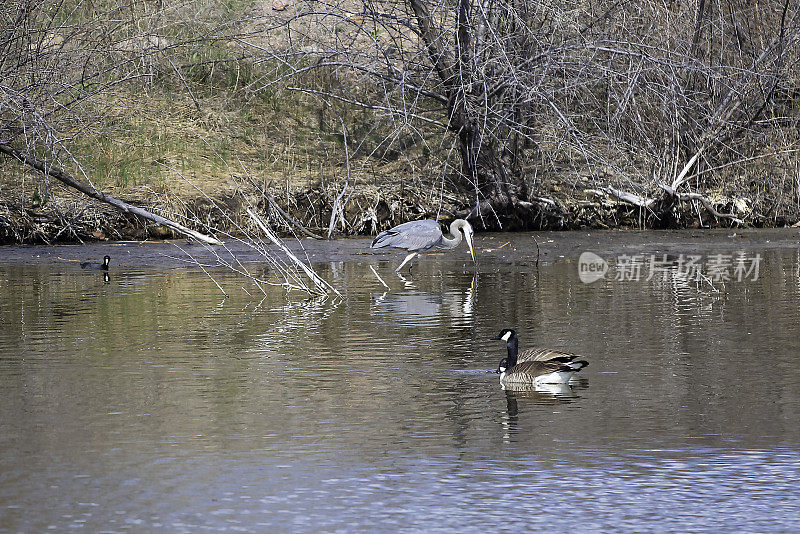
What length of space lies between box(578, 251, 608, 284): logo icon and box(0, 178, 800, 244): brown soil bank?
2.08 meters

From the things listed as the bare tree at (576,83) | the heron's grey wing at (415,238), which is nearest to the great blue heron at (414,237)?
the heron's grey wing at (415,238)

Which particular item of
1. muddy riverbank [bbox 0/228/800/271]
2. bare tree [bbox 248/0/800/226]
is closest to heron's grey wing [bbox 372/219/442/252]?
muddy riverbank [bbox 0/228/800/271]

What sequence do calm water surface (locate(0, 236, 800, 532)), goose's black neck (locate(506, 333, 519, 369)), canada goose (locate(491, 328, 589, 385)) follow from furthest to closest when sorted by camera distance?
goose's black neck (locate(506, 333, 519, 369))
canada goose (locate(491, 328, 589, 385))
calm water surface (locate(0, 236, 800, 532))

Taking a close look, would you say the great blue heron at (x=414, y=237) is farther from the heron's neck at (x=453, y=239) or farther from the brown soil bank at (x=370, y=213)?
the brown soil bank at (x=370, y=213)

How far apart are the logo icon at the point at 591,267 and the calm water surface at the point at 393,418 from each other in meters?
2.01

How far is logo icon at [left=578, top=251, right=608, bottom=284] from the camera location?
48.8 ft

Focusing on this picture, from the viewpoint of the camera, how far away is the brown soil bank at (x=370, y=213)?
62.3 ft

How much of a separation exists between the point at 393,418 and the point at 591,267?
30.0 feet

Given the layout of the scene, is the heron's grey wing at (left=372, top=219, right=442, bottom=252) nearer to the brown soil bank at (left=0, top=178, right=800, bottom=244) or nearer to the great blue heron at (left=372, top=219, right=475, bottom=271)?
the great blue heron at (left=372, top=219, right=475, bottom=271)

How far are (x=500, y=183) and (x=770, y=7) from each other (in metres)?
6.61

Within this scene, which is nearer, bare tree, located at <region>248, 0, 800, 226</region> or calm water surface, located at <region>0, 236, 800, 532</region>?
calm water surface, located at <region>0, 236, 800, 532</region>

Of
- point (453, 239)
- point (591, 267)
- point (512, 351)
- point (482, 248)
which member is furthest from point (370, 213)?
point (512, 351)

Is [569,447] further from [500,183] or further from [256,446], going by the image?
[500,183]

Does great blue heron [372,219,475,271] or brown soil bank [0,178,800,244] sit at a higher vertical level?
brown soil bank [0,178,800,244]
